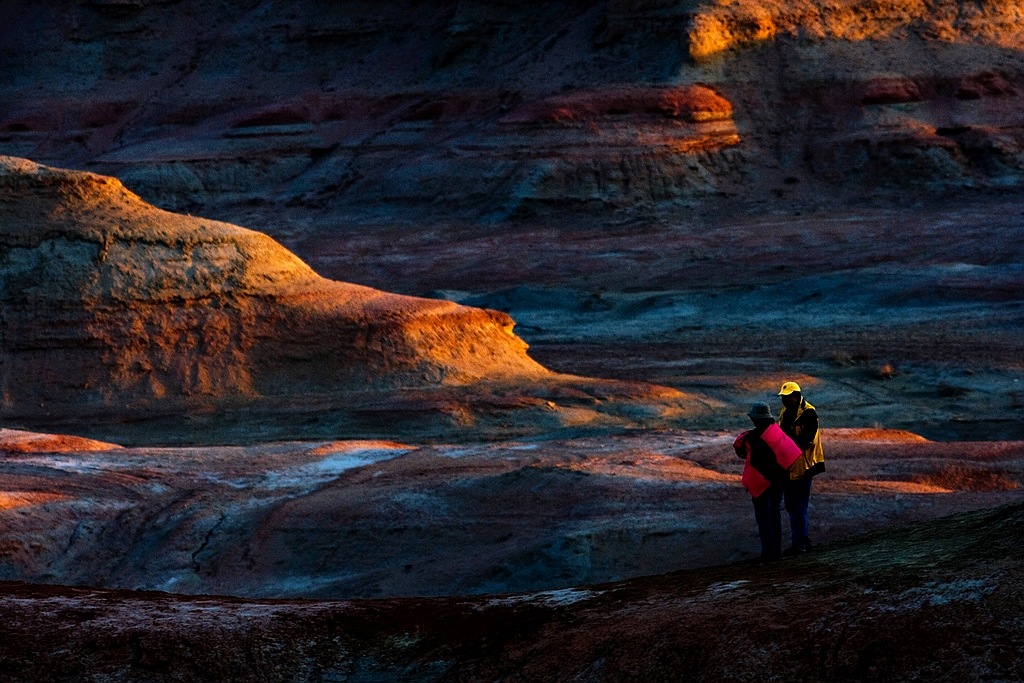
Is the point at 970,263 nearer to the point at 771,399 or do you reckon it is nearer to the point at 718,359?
the point at 718,359

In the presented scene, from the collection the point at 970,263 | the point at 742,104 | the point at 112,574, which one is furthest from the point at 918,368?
the point at 742,104

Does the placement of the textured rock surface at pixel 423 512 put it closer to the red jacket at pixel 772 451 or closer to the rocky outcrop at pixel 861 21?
the red jacket at pixel 772 451

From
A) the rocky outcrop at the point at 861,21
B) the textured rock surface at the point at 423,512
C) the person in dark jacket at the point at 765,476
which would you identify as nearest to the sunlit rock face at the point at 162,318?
the textured rock surface at the point at 423,512

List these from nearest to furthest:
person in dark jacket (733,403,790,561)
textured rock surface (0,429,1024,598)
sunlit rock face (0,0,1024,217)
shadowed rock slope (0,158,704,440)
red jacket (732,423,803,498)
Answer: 1. red jacket (732,423,803,498)
2. person in dark jacket (733,403,790,561)
3. textured rock surface (0,429,1024,598)
4. shadowed rock slope (0,158,704,440)
5. sunlit rock face (0,0,1024,217)

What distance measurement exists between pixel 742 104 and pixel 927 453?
27.7 metres

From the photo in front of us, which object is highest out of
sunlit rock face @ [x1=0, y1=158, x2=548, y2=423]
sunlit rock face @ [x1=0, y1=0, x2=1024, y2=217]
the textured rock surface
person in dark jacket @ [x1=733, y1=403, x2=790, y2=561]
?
sunlit rock face @ [x1=0, y1=0, x2=1024, y2=217]

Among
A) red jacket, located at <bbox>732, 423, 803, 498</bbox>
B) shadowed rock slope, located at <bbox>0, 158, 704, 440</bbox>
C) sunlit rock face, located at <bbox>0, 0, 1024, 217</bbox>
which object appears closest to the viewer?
red jacket, located at <bbox>732, 423, 803, 498</bbox>

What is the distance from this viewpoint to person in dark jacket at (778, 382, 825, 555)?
10.2 metres

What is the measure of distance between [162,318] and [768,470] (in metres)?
13.0

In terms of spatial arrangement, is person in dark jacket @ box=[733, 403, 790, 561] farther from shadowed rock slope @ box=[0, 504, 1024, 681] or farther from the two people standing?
shadowed rock slope @ box=[0, 504, 1024, 681]

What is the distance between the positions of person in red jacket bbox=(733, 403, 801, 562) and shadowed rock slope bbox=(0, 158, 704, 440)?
34.7 feet

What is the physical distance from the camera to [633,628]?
898 cm

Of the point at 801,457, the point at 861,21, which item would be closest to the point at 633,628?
the point at 801,457

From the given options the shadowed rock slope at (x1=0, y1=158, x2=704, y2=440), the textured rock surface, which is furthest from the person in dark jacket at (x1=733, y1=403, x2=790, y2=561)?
the shadowed rock slope at (x1=0, y1=158, x2=704, y2=440)
